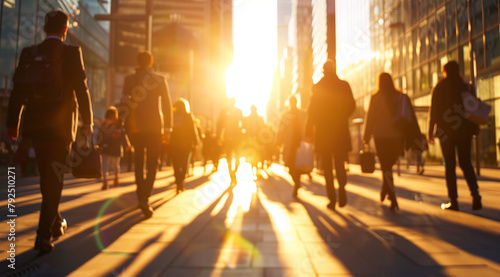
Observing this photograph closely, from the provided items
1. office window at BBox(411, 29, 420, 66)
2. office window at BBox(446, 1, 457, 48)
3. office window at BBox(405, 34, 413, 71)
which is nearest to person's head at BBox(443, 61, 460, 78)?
office window at BBox(446, 1, 457, 48)

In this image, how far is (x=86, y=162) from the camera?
3842 mm

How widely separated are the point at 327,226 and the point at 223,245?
1355 millimetres

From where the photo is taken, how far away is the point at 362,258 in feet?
10.1

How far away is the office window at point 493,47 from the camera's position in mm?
19734

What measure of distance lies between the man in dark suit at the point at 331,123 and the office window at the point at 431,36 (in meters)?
23.4

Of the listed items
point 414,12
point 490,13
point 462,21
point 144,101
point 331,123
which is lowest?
point 331,123

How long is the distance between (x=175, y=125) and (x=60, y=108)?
5.01 metres

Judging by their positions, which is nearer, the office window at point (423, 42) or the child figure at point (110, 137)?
the child figure at point (110, 137)

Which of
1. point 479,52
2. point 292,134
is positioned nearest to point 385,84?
point 292,134

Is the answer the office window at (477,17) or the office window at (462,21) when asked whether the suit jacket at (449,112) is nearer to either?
the office window at (477,17)

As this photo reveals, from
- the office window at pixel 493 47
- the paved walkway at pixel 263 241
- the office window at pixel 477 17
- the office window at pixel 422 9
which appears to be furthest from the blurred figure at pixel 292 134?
the office window at pixel 422 9

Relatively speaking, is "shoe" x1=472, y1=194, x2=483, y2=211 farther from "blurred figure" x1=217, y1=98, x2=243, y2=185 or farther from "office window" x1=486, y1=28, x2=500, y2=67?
"office window" x1=486, y1=28, x2=500, y2=67

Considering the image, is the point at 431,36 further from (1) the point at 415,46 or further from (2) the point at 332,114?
(2) the point at 332,114

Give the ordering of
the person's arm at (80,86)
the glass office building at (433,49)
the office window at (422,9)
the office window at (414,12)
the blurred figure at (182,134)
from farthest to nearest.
Result: the office window at (414,12) → the office window at (422,9) → the glass office building at (433,49) → the blurred figure at (182,134) → the person's arm at (80,86)
